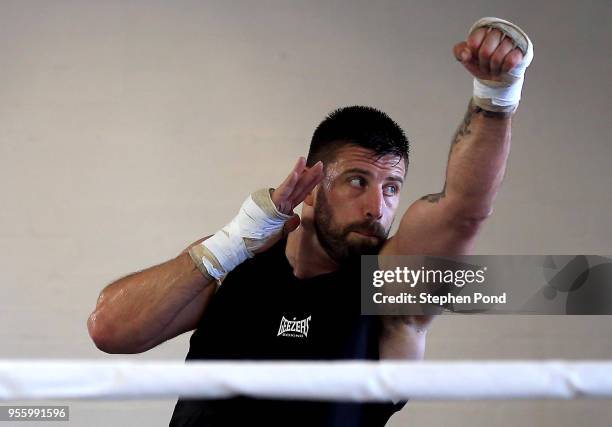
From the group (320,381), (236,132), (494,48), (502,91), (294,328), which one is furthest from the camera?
(236,132)

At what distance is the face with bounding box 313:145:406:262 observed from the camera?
5.57 feet

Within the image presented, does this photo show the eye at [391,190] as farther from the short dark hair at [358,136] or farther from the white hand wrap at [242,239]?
the white hand wrap at [242,239]

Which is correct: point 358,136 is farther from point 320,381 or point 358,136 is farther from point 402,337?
point 320,381

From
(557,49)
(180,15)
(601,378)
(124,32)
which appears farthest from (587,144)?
(601,378)

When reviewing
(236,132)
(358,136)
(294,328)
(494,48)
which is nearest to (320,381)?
(494,48)

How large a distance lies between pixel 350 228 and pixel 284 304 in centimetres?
23

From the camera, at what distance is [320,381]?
833 millimetres

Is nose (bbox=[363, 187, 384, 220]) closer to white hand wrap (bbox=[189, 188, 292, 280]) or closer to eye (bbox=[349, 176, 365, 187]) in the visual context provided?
eye (bbox=[349, 176, 365, 187])

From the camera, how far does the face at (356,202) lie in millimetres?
1696

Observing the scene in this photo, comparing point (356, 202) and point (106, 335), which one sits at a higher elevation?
point (356, 202)

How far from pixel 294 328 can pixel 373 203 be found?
1.10ft

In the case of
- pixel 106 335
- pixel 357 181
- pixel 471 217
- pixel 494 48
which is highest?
pixel 357 181

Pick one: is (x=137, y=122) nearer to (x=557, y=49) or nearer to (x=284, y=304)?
(x=284, y=304)

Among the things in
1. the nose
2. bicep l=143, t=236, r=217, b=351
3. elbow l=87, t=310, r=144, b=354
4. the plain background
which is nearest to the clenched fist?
the nose
